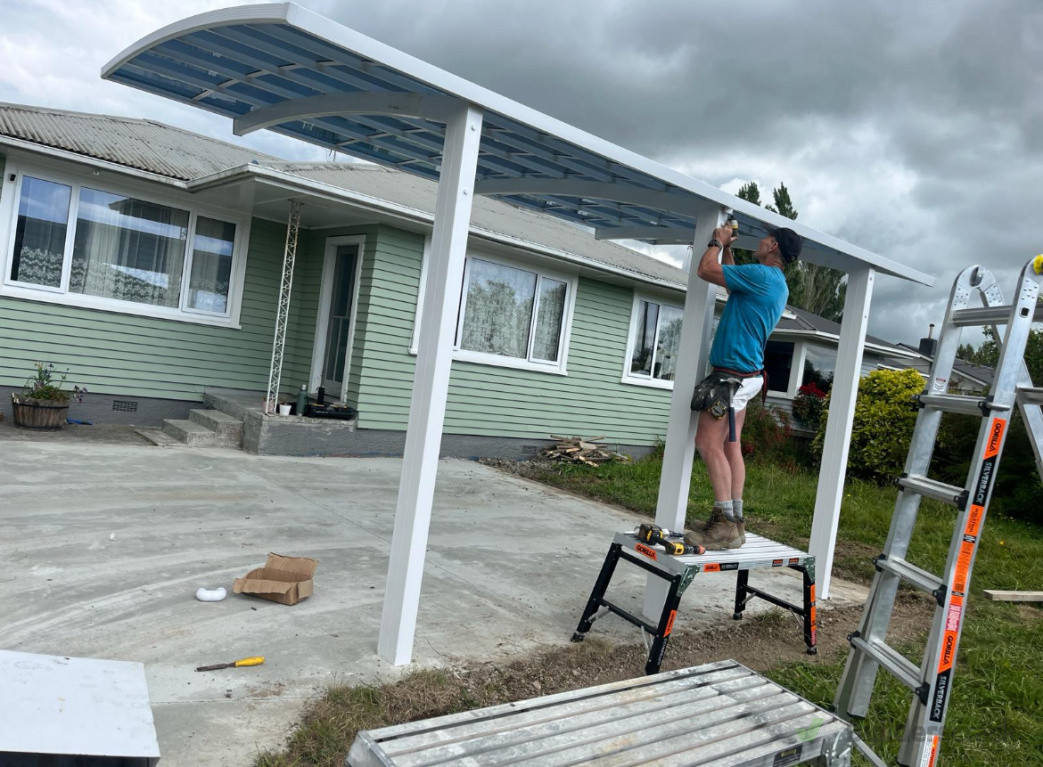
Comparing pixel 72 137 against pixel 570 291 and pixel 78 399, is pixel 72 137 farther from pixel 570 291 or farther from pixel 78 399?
pixel 570 291

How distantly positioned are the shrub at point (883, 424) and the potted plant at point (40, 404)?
10.6m

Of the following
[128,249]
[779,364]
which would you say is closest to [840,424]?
[128,249]

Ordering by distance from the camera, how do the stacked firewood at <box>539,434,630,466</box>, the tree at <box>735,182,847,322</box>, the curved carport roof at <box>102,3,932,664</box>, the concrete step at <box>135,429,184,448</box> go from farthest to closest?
the tree at <box>735,182,847,322</box>
the stacked firewood at <box>539,434,630,466</box>
the concrete step at <box>135,429,184,448</box>
the curved carport roof at <box>102,3,932,664</box>

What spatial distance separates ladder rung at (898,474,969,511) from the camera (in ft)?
8.92

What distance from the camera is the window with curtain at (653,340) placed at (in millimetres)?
12570

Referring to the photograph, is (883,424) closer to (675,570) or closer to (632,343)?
(632,343)

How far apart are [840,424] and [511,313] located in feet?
19.6

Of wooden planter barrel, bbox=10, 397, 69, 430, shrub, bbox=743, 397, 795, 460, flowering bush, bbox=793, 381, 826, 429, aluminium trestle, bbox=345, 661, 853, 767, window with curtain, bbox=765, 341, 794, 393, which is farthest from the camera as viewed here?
window with curtain, bbox=765, 341, 794, 393

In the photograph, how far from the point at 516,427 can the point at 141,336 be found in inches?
198

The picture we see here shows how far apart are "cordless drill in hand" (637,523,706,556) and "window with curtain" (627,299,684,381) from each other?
850cm

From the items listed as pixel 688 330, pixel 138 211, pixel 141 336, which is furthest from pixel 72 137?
pixel 688 330

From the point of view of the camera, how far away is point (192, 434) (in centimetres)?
831

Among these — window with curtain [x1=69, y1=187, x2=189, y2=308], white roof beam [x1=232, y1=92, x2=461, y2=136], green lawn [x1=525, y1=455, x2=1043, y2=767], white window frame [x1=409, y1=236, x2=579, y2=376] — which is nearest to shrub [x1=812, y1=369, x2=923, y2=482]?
green lawn [x1=525, y1=455, x2=1043, y2=767]

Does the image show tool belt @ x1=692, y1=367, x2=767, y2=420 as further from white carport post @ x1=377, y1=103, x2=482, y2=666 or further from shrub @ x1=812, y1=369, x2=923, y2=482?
shrub @ x1=812, y1=369, x2=923, y2=482
